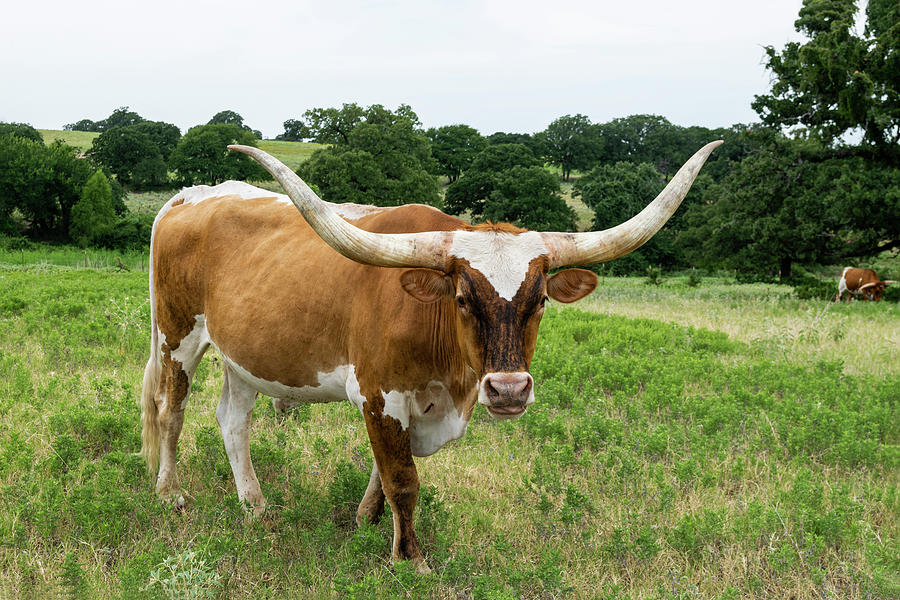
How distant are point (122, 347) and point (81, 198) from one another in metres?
43.7

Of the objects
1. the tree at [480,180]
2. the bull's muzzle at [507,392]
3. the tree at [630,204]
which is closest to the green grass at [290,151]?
the tree at [480,180]

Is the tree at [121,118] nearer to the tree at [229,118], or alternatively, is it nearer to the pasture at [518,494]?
the tree at [229,118]

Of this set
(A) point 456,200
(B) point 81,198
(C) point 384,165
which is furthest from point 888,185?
(B) point 81,198

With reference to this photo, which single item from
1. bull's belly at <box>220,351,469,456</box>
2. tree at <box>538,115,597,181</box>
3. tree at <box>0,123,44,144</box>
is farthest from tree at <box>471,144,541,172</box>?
bull's belly at <box>220,351,469,456</box>

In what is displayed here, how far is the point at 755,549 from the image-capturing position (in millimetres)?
4109

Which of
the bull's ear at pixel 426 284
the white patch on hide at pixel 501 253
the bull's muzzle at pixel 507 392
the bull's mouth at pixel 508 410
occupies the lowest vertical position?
the bull's mouth at pixel 508 410

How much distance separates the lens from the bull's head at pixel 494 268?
312 cm

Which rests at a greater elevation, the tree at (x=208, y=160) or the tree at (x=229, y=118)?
the tree at (x=229, y=118)

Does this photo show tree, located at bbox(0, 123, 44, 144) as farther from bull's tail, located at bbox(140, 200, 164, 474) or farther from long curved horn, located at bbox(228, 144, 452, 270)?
long curved horn, located at bbox(228, 144, 452, 270)

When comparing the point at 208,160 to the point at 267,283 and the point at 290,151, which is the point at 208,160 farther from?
the point at 267,283

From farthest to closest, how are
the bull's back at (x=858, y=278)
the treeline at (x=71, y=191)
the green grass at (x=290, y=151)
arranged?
the green grass at (x=290, y=151), the treeline at (x=71, y=191), the bull's back at (x=858, y=278)

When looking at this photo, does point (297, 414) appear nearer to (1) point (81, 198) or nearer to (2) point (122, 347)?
(2) point (122, 347)

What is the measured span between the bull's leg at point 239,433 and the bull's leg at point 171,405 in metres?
0.32

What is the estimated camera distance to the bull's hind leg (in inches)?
200
